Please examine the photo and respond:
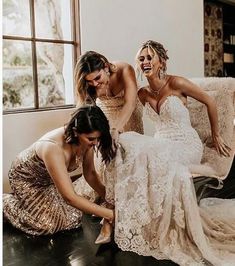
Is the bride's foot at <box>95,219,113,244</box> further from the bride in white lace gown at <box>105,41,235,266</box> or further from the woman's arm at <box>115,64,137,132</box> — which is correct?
the woman's arm at <box>115,64,137,132</box>

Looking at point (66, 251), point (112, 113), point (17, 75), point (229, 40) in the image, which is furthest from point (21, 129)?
point (229, 40)

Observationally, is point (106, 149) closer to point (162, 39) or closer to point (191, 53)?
point (162, 39)

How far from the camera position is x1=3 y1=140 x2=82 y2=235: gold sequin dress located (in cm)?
244

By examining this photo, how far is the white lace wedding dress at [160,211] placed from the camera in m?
2.03

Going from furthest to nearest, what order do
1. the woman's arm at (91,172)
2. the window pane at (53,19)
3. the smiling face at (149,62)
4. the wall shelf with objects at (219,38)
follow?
the wall shelf with objects at (219,38), the window pane at (53,19), the smiling face at (149,62), the woman's arm at (91,172)

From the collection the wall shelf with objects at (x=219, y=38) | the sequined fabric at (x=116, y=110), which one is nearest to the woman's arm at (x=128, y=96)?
the sequined fabric at (x=116, y=110)

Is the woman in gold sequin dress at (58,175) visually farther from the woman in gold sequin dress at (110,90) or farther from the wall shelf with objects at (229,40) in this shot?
the wall shelf with objects at (229,40)

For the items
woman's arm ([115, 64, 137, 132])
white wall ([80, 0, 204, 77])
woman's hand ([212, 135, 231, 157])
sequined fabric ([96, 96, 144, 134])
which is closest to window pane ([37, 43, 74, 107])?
white wall ([80, 0, 204, 77])

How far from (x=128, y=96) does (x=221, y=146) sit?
73 centimetres

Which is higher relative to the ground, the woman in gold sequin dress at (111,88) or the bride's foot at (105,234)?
the woman in gold sequin dress at (111,88)

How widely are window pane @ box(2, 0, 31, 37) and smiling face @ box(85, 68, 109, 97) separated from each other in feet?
3.56

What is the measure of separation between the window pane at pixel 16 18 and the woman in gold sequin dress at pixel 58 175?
4.13 ft

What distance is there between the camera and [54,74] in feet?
11.8

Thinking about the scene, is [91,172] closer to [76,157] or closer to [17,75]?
[76,157]
